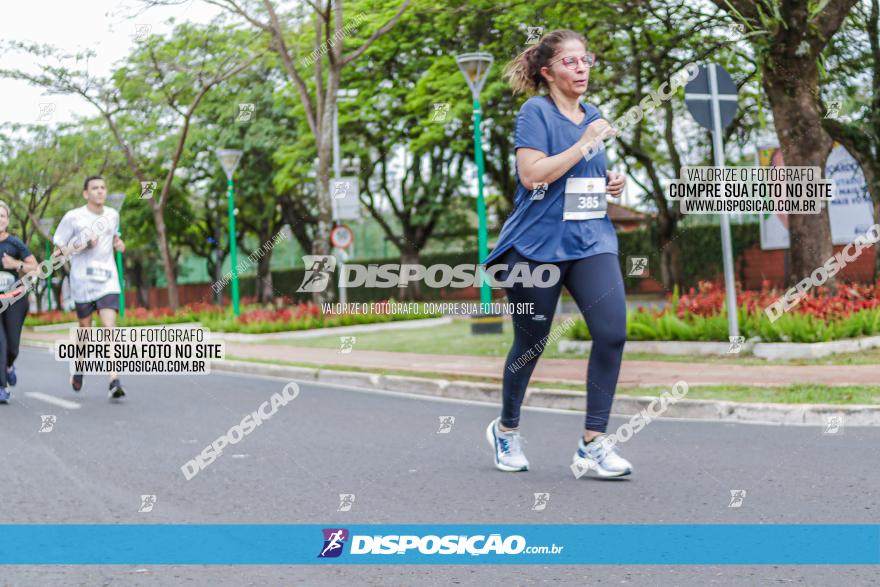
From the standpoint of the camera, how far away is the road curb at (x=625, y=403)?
6.96 m

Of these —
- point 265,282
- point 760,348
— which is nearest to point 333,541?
point 760,348

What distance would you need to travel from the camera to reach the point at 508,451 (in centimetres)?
540

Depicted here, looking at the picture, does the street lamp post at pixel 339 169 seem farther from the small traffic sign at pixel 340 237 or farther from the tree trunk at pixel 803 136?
the tree trunk at pixel 803 136

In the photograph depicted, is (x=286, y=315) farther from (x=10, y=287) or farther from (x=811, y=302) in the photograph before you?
(x=811, y=302)

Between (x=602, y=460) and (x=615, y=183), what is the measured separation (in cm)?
135

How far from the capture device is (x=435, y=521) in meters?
4.38

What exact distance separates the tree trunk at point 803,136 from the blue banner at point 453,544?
9272mm

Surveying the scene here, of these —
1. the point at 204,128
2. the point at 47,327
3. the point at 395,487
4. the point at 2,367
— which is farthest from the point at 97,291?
the point at 204,128

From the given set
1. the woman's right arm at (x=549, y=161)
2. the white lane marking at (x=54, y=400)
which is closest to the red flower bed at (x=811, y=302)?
the white lane marking at (x=54, y=400)

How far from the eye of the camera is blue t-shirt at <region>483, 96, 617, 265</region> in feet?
16.0

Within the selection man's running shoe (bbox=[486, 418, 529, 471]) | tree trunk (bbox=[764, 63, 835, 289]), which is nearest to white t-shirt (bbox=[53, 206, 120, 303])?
man's running shoe (bbox=[486, 418, 529, 471])

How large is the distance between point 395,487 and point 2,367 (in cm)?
574

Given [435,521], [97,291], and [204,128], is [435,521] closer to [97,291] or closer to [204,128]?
[97,291]

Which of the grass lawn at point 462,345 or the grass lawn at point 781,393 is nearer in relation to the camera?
the grass lawn at point 781,393
